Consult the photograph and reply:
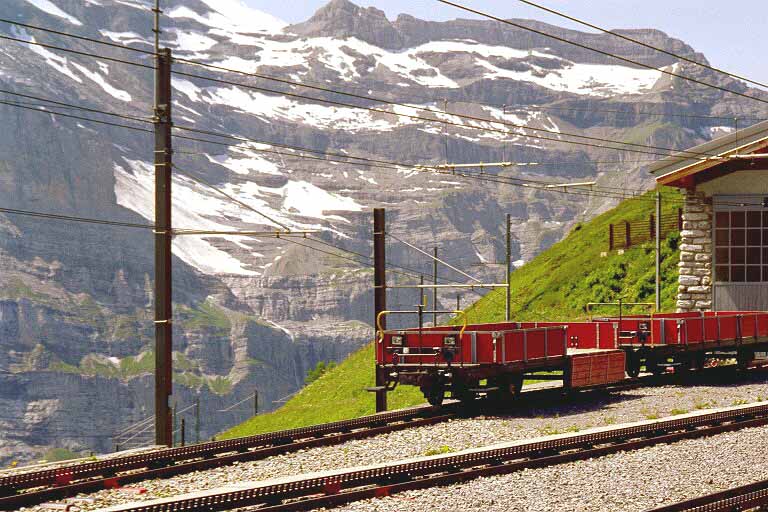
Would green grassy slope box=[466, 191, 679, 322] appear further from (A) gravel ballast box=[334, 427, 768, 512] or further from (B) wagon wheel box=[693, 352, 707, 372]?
(A) gravel ballast box=[334, 427, 768, 512]

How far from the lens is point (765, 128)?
45.0 metres

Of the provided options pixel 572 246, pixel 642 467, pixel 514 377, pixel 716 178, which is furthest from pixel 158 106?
pixel 572 246

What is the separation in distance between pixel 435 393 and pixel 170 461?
30.6 ft

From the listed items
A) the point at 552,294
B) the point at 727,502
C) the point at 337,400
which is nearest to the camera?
the point at 727,502

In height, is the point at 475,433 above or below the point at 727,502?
below

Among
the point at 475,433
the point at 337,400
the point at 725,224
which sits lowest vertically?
the point at 337,400

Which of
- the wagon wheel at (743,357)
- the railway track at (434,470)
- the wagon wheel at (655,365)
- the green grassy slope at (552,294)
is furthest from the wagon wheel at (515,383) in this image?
the green grassy slope at (552,294)

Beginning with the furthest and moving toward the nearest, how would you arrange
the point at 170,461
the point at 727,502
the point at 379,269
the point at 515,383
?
the point at 379,269 < the point at 515,383 < the point at 170,461 < the point at 727,502

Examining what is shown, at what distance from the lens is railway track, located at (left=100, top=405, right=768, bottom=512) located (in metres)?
16.1

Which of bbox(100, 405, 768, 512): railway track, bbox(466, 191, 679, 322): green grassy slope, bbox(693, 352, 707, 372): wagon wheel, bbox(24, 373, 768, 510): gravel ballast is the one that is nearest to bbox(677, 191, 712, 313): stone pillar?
bbox(693, 352, 707, 372): wagon wheel

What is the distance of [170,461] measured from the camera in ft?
68.6

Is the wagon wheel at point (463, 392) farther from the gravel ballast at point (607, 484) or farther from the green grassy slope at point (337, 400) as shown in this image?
the green grassy slope at point (337, 400)

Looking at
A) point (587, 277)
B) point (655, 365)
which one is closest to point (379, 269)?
point (655, 365)

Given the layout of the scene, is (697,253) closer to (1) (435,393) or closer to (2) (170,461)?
(1) (435,393)
